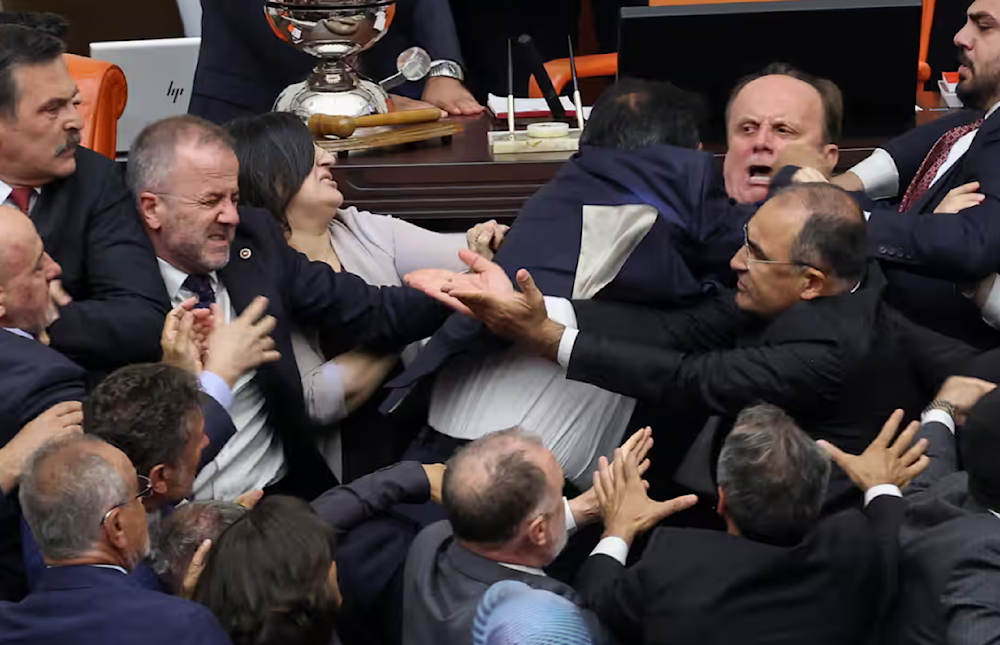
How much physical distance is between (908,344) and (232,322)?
1.17 metres

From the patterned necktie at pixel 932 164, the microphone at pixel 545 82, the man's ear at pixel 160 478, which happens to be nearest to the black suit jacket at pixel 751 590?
the man's ear at pixel 160 478

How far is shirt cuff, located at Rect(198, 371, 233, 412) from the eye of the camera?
2.46 meters

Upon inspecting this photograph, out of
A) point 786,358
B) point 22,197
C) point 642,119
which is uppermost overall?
point 642,119

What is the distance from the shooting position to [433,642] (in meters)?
2.11

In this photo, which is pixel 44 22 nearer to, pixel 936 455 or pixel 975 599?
pixel 936 455

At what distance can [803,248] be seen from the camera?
2432mm

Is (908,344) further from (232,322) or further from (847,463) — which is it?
(232,322)

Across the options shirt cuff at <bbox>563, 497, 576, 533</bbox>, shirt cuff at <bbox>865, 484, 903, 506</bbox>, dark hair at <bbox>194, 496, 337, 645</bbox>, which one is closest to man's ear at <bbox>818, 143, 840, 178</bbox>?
shirt cuff at <bbox>865, 484, 903, 506</bbox>

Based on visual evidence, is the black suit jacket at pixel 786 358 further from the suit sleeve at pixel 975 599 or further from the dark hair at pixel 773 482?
the suit sleeve at pixel 975 599

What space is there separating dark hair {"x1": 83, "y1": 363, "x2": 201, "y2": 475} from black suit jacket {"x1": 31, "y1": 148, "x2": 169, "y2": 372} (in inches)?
12.3

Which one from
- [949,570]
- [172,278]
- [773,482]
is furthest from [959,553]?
[172,278]

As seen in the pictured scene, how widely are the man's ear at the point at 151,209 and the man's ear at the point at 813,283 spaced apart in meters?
1.12

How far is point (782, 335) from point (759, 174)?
2.16 ft

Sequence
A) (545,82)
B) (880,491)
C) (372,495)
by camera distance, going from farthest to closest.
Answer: (545,82)
(372,495)
(880,491)
